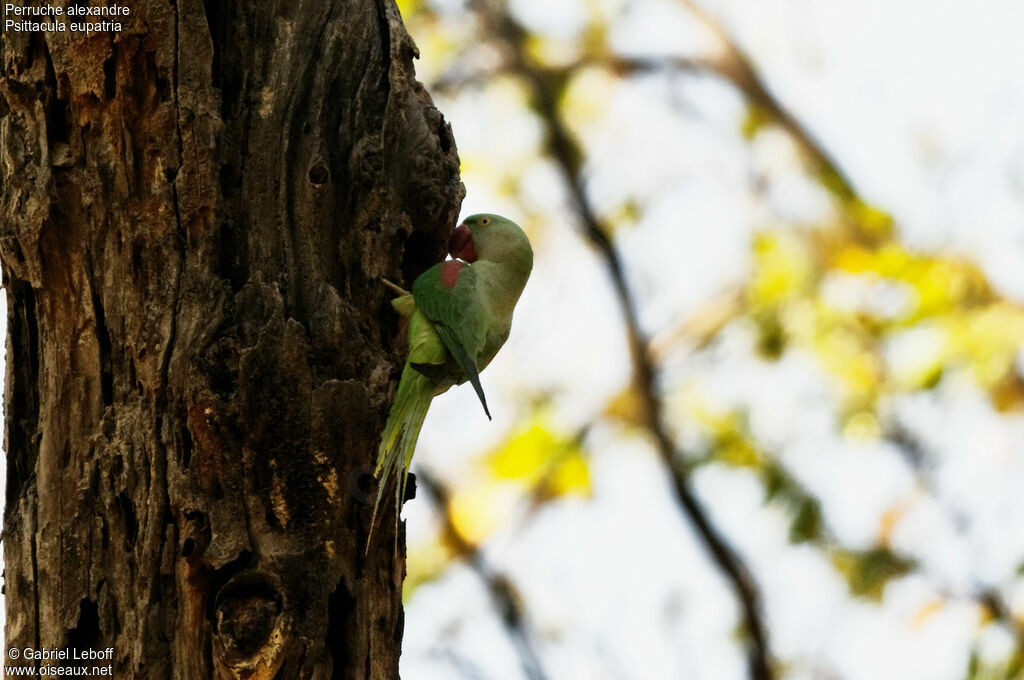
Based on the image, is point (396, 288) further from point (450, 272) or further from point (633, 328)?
point (633, 328)

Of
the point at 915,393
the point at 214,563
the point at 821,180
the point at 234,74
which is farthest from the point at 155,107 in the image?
the point at 821,180

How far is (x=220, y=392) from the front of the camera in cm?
263

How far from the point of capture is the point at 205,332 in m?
2.69

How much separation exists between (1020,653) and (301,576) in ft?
17.6

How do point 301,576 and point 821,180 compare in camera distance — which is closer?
point 301,576

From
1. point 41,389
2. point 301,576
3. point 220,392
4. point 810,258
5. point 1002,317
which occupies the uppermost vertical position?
point 810,258

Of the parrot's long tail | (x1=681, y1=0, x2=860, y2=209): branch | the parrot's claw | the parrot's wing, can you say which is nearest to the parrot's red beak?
the parrot's wing

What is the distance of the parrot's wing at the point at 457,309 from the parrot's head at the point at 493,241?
284mm

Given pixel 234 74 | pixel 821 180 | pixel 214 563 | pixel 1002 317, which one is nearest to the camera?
pixel 214 563

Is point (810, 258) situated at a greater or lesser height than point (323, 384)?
greater

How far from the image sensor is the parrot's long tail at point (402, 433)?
9.16ft

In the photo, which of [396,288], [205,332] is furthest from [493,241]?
[205,332]

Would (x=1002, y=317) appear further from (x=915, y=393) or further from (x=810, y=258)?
(x=810, y=258)

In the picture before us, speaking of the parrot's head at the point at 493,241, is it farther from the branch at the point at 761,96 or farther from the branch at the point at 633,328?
the branch at the point at 761,96
